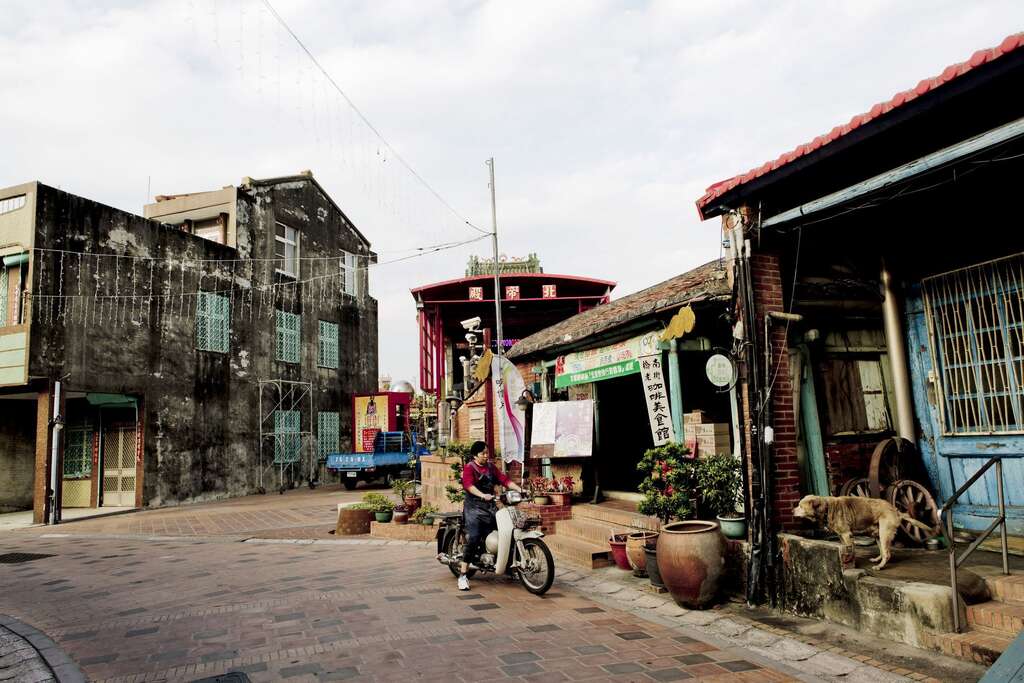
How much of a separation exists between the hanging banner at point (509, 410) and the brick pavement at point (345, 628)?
248 centimetres

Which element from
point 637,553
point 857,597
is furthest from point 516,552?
point 857,597

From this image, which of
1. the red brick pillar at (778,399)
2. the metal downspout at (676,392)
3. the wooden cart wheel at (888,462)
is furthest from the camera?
the metal downspout at (676,392)

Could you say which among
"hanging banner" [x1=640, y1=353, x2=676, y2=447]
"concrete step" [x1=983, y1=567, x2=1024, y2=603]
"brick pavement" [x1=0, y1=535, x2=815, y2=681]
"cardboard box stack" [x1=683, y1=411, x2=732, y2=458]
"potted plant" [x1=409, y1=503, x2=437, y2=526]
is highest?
"hanging banner" [x1=640, y1=353, x2=676, y2=447]

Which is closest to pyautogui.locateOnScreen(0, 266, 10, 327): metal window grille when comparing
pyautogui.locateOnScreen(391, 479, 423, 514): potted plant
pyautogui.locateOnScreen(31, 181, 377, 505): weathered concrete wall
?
pyautogui.locateOnScreen(31, 181, 377, 505): weathered concrete wall

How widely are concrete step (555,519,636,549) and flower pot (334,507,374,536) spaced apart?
4.37 metres

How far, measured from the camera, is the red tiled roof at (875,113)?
4.39 metres

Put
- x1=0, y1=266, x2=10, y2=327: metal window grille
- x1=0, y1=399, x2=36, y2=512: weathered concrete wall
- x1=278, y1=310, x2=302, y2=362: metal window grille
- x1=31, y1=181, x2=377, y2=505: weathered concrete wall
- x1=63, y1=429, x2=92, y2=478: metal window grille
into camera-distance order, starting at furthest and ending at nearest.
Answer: x1=278, y1=310, x2=302, y2=362: metal window grille, x1=63, y1=429, x2=92, y2=478: metal window grille, x1=0, y1=399, x2=36, y2=512: weathered concrete wall, x1=31, y1=181, x2=377, y2=505: weathered concrete wall, x1=0, y1=266, x2=10, y2=327: metal window grille

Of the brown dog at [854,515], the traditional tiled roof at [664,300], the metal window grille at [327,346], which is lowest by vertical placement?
the brown dog at [854,515]

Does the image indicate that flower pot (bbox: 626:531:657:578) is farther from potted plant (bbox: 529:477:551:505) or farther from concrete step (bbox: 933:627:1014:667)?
concrete step (bbox: 933:627:1014:667)

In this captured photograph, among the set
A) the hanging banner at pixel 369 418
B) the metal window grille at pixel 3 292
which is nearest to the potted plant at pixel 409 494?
the hanging banner at pixel 369 418

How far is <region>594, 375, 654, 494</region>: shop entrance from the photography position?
11047 mm

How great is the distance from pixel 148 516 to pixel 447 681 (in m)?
15.2

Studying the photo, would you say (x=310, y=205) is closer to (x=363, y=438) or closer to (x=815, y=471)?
(x=363, y=438)

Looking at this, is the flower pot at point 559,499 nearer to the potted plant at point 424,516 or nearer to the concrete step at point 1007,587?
the potted plant at point 424,516
